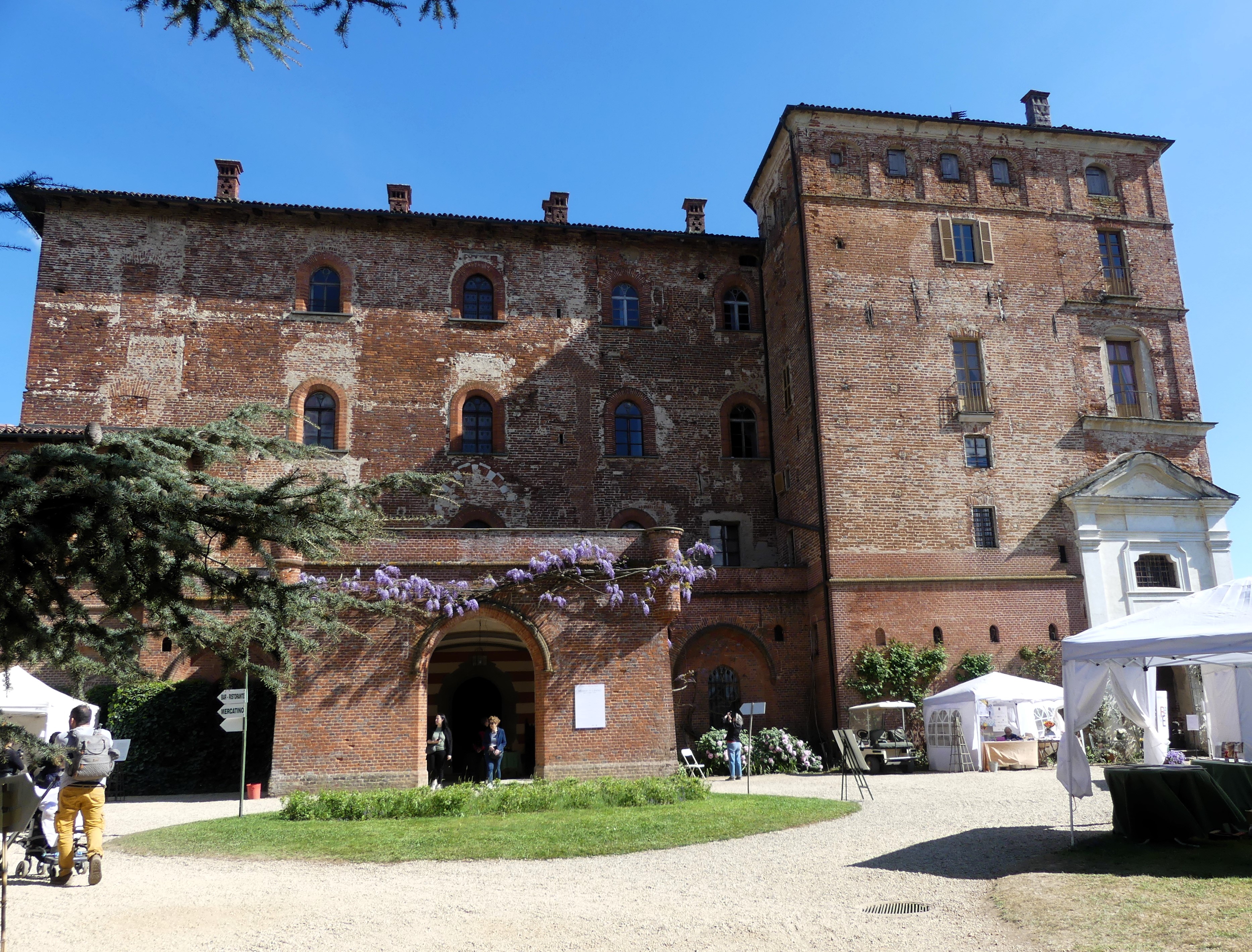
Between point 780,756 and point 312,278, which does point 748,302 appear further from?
point 780,756

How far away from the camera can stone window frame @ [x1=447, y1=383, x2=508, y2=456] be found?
85.9 feet

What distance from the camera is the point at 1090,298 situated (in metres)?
26.7

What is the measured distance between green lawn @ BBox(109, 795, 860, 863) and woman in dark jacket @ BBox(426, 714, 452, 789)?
4707mm

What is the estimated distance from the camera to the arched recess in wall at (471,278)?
2711 centimetres

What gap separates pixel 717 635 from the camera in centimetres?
2400

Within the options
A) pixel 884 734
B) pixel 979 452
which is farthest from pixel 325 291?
pixel 884 734

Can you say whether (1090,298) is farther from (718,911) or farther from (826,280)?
(718,911)

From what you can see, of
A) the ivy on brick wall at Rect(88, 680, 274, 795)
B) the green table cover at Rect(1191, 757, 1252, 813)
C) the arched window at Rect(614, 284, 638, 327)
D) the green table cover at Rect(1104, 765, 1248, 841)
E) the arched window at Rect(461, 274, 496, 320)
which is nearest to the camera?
the green table cover at Rect(1104, 765, 1248, 841)

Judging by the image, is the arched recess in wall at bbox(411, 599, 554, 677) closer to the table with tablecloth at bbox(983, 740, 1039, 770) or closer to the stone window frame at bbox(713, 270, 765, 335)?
the table with tablecloth at bbox(983, 740, 1039, 770)

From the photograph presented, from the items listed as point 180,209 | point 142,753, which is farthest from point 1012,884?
point 180,209

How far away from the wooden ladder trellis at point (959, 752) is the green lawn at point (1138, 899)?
1218 cm

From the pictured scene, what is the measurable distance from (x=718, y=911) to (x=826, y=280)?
20.1 m

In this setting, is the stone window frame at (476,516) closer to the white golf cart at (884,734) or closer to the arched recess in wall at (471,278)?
the arched recess in wall at (471,278)

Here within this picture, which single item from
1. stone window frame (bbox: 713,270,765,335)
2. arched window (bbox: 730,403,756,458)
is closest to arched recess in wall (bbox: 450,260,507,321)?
stone window frame (bbox: 713,270,765,335)
